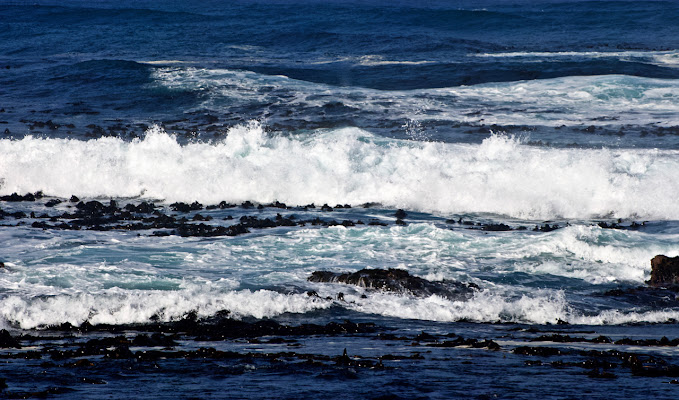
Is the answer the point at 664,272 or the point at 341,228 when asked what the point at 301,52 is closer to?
the point at 341,228

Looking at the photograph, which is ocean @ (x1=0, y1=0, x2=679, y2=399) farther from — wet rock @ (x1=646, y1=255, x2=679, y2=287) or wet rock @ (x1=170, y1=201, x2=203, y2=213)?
wet rock @ (x1=646, y1=255, x2=679, y2=287)

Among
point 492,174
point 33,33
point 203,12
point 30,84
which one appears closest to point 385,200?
point 492,174

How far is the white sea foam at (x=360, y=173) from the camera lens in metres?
23.2

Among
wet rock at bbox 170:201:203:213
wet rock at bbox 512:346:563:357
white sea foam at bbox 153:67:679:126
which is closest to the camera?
wet rock at bbox 512:346:563:357

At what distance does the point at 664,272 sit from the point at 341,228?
24.6 feet

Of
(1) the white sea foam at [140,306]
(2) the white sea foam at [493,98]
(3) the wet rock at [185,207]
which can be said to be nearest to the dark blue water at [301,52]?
(2) the white sea foam at [493,98]

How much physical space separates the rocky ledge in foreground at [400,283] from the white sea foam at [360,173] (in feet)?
27.5

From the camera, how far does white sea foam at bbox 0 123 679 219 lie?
23156 millimetres

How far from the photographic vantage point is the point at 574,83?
→ 4381cm

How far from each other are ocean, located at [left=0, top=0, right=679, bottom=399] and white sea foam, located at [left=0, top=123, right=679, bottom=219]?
91 mm

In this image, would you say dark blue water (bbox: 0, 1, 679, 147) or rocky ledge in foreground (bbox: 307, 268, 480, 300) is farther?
dark blue water (bbox: 0, 1, 679, 147)

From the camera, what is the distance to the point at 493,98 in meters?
40.7

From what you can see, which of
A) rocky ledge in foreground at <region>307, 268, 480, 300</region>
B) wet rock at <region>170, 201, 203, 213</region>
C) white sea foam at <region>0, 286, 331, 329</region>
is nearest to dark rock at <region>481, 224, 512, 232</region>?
rocky ledge in foreground at <region>307, 268, 480, 300</region>

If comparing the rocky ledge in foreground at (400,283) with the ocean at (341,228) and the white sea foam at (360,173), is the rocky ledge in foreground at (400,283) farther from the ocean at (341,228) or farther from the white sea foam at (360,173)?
the white sea foam at (360,173)
